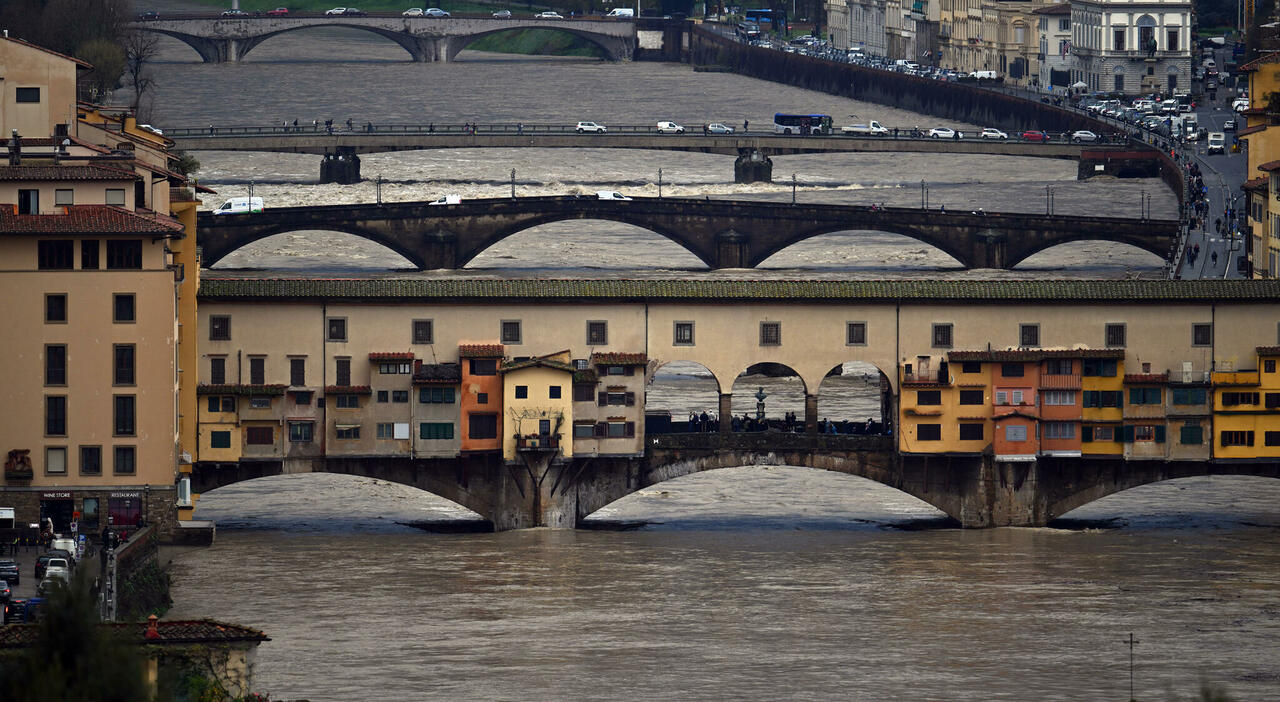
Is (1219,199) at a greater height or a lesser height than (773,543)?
greater

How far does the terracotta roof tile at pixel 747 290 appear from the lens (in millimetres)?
67500

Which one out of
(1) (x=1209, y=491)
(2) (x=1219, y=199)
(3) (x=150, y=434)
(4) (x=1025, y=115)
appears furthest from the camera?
(4) (x=1025, y=115)

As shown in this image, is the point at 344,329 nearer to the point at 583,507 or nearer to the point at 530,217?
the point at 583,507

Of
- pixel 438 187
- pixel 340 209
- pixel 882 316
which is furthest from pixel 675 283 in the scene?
pixel 438 187

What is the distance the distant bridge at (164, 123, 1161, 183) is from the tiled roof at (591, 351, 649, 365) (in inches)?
2792

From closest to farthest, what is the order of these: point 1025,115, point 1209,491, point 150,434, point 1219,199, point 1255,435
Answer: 1. point 150,434
2. point 1255,435
3. point 1209,491
4. point 1219,199
5. point 1025,115

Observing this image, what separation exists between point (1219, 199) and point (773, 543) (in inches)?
2038

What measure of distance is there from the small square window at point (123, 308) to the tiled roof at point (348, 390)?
5.53 meters

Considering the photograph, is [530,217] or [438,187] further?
[438,187]

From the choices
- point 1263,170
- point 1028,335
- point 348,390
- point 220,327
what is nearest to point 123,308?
point 220,327

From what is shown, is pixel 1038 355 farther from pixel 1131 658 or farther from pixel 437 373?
pixel 1131 658

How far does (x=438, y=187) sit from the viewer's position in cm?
13938

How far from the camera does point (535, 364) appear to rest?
220 feet

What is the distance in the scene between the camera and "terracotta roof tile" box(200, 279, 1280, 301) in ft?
221
